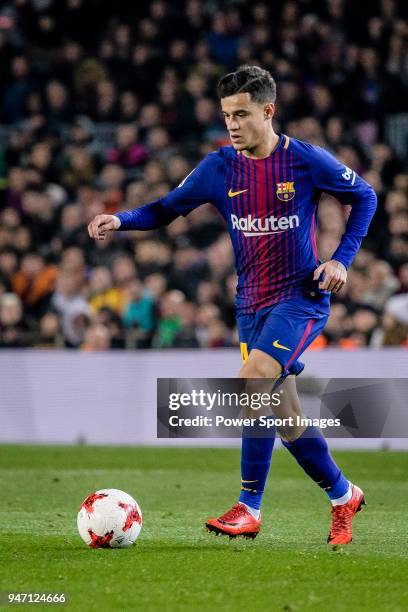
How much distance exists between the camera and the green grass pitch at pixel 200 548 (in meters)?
5.46

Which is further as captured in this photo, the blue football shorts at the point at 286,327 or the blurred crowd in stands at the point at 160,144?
the blurred crowd in stands at the point at 160,144

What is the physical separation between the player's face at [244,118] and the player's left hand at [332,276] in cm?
80

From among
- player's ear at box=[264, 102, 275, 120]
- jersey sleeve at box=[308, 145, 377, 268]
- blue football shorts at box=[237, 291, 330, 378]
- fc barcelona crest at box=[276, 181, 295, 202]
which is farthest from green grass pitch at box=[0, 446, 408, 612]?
player's ear at box=[264, 102, 275, 120]

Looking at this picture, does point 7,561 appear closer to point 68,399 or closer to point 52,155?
point 68,399

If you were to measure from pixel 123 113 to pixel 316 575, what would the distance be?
12.8 m

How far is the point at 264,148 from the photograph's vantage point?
7062 millimetres

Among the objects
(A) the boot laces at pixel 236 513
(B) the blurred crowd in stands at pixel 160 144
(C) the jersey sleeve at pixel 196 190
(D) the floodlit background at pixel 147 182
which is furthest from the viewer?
(B) the blurred crowd in stands at pixel 160 144

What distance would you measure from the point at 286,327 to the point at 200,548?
4.16 ft

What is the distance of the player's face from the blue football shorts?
2.96 ft

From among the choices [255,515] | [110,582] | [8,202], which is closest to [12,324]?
[8,202]

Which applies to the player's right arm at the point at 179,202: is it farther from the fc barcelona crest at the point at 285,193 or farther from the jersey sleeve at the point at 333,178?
the jersey sleeve at the point at 333,178

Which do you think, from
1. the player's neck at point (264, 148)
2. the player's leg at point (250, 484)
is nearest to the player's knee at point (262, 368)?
the player's leg at point (250, 484)

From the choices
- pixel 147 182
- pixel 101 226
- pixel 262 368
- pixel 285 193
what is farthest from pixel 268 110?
pixel 147 182

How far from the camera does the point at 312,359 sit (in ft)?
44.3
